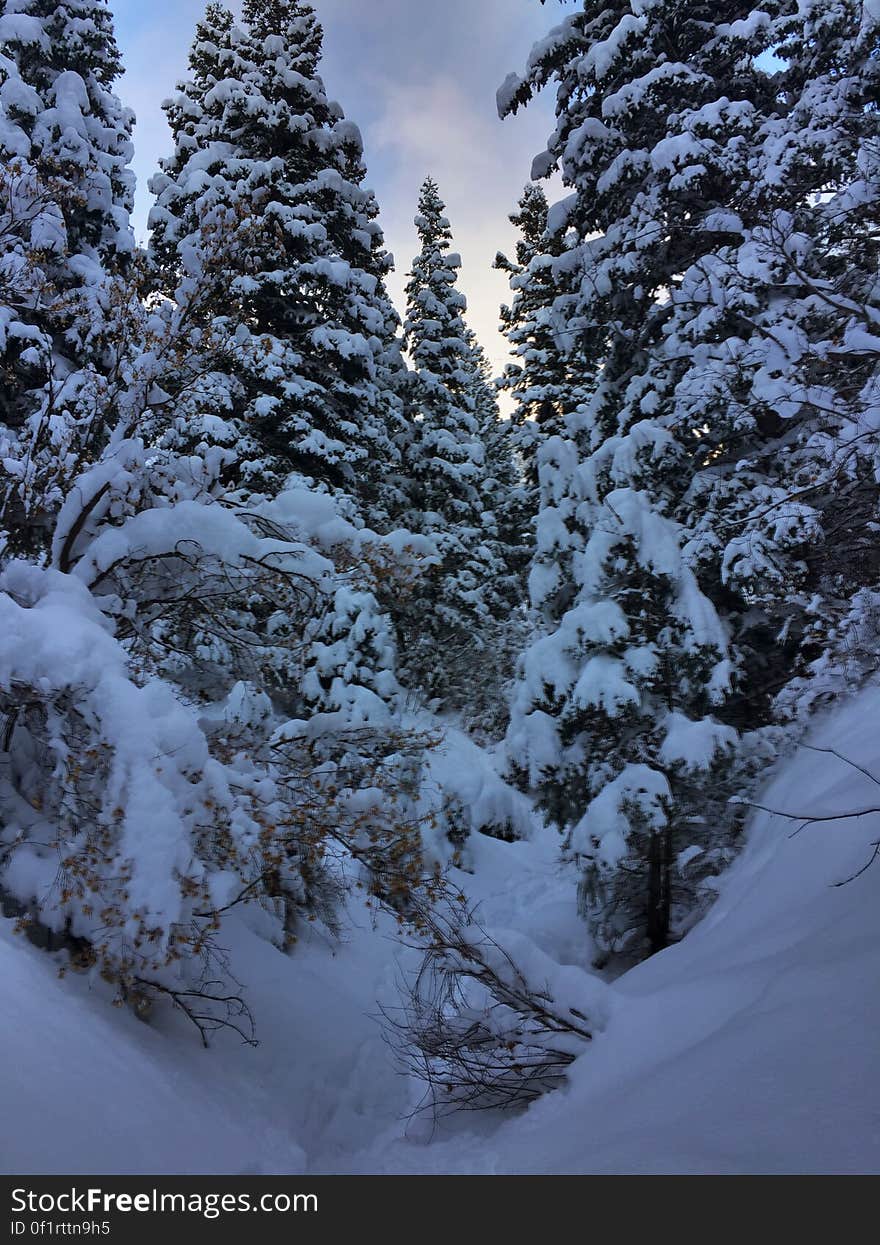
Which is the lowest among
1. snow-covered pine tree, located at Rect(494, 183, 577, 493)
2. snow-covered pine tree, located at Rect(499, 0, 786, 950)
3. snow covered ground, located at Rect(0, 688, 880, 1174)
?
snow covered ground, located at Rect(0, 688, 880, 1174)

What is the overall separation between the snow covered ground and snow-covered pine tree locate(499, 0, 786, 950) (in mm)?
1162

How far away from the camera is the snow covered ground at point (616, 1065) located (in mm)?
2779

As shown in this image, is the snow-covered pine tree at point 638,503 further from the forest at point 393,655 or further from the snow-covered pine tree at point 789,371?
the snow-covered pine tree at point 789,371

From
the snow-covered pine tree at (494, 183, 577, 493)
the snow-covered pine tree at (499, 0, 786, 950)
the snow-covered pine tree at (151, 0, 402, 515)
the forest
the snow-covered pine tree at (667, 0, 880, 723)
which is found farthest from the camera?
the snow-covered pine tree at (494, 183, 577, 493)

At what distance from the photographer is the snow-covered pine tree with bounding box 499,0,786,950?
775 cm

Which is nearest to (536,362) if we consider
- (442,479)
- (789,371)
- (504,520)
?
(442,479)

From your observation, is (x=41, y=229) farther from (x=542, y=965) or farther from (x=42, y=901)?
(x=542, y=965)

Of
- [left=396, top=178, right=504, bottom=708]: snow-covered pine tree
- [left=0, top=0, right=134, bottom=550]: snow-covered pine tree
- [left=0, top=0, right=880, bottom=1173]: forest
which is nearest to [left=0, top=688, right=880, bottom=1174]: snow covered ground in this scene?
[left=0, top=0, right=880, bottom=1173]: forest

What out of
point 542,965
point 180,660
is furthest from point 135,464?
point 542,965

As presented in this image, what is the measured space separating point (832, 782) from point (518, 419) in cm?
1441

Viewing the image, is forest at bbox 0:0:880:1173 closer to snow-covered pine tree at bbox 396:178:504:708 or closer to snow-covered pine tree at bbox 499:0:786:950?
snow-covered pine tree at bbox 499:0:786:950

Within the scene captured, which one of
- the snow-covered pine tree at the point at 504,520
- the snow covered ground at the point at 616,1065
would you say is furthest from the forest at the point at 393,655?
the snow-covered pine tree at the point at 504,520

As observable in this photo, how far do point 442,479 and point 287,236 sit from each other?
7.99 meters

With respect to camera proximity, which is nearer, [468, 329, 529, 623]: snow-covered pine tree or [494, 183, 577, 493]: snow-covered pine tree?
[494, 183, 577, 493]: snow-covered pine tree
